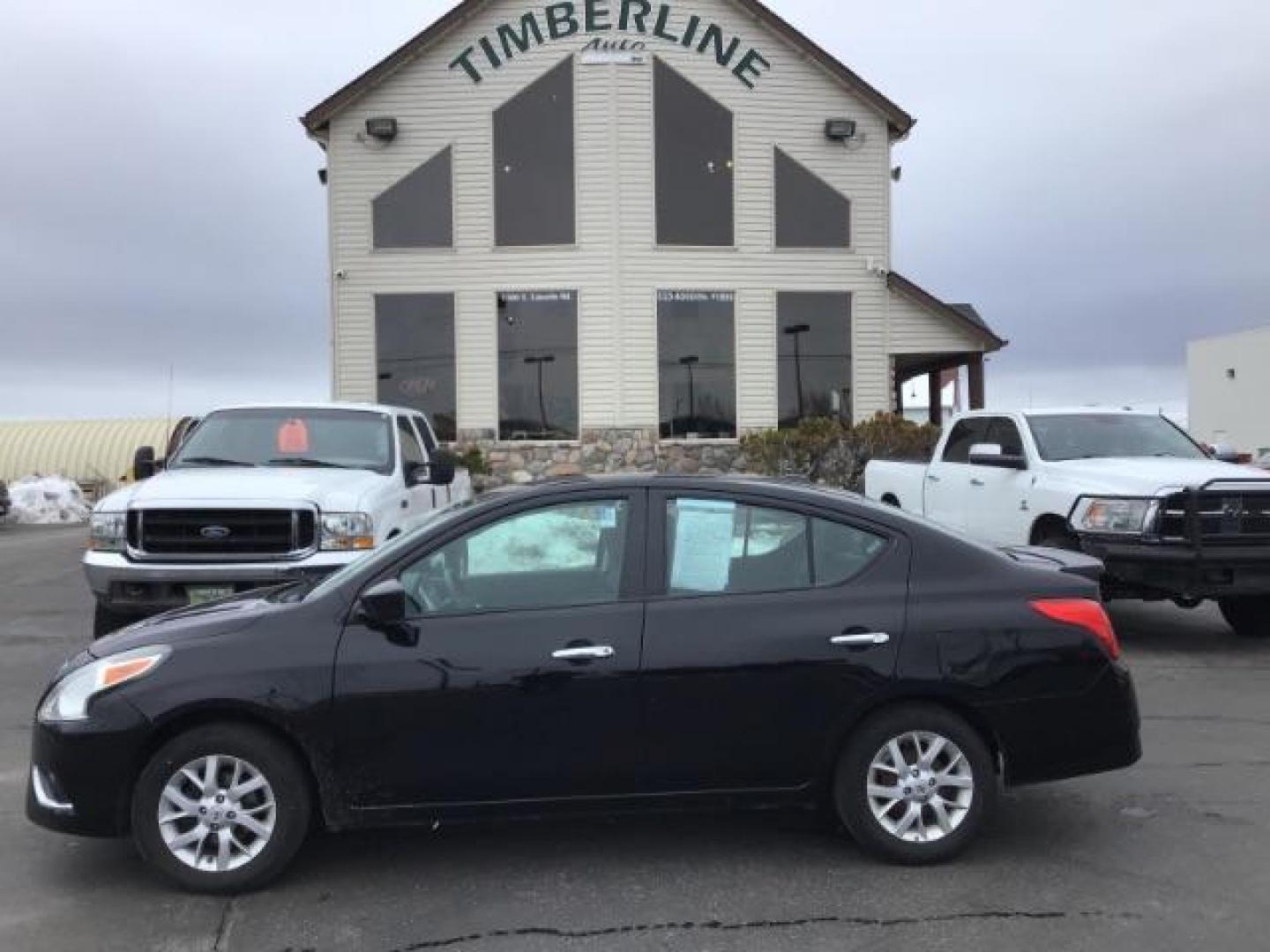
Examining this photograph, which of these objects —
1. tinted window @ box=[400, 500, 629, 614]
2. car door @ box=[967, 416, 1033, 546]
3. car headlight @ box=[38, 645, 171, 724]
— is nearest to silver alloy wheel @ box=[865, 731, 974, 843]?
tinted window @ box=[400, 500, 629, 614]

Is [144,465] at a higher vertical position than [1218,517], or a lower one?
higher

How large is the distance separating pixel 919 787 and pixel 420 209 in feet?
53.4

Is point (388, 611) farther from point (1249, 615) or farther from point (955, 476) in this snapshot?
point (1249, 615)

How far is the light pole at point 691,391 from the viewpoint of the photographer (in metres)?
19.2

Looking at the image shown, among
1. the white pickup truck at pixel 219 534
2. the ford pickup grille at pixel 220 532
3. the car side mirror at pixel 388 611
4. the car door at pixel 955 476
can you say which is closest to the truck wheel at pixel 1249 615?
the car door at pixel 955 476

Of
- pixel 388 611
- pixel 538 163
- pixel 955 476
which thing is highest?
pixel 538 163

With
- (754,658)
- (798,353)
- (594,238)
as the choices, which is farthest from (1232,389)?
(754,658)

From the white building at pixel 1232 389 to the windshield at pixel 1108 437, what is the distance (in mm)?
47625

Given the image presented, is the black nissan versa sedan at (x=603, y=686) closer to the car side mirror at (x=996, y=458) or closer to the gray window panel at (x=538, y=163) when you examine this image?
the car side mirror at (x=996, y=458)

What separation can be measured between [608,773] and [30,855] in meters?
2.41

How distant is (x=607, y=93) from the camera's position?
62.4 ft

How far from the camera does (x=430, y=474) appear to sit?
9.20 metres

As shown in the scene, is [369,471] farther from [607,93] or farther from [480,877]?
[607,93]

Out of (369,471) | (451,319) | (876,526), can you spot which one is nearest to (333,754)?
(876,526)
